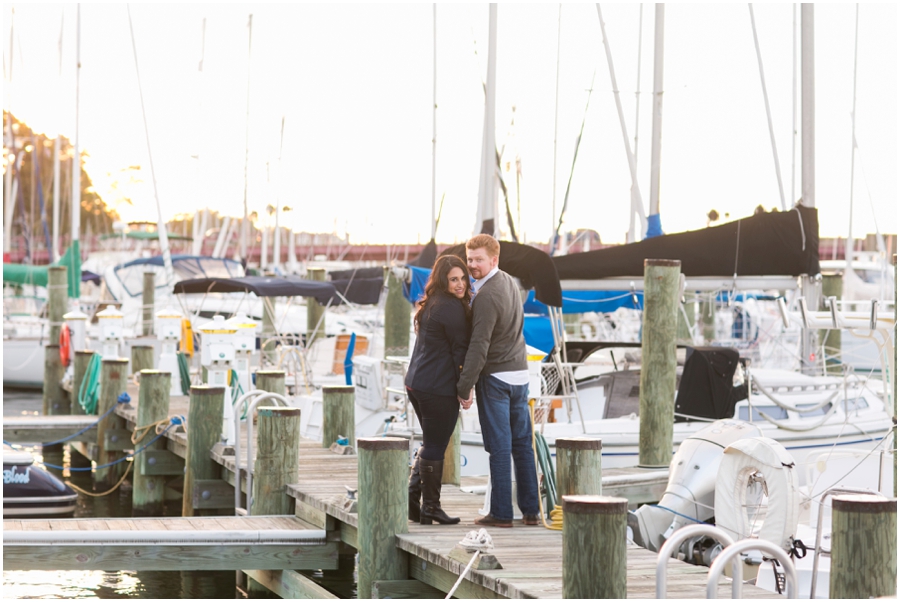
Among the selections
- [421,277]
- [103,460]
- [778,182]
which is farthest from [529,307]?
[103,460]

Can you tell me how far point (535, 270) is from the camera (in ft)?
33.2

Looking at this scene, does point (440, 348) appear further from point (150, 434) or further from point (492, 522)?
point (150, 434)

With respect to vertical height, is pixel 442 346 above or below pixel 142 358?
above

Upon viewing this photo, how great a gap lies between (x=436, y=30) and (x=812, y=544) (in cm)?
1385

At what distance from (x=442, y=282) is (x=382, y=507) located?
1370 mm

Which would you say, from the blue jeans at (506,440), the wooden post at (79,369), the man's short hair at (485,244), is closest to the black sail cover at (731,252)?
the blue jeans at (506,440)

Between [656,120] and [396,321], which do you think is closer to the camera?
[656,120]

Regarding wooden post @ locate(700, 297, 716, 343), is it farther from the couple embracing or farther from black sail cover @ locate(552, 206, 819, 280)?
the couple embracing

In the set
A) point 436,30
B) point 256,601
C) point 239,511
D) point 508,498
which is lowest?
point 256,601

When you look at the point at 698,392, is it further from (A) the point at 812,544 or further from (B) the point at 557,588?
(B) the point at 557,588

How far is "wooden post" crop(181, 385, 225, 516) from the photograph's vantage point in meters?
9.55

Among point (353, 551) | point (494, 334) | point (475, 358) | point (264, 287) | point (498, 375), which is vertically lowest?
point (353, 551)

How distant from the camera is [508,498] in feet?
21.2

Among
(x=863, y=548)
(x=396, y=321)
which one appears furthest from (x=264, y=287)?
(x=863, y=548)
